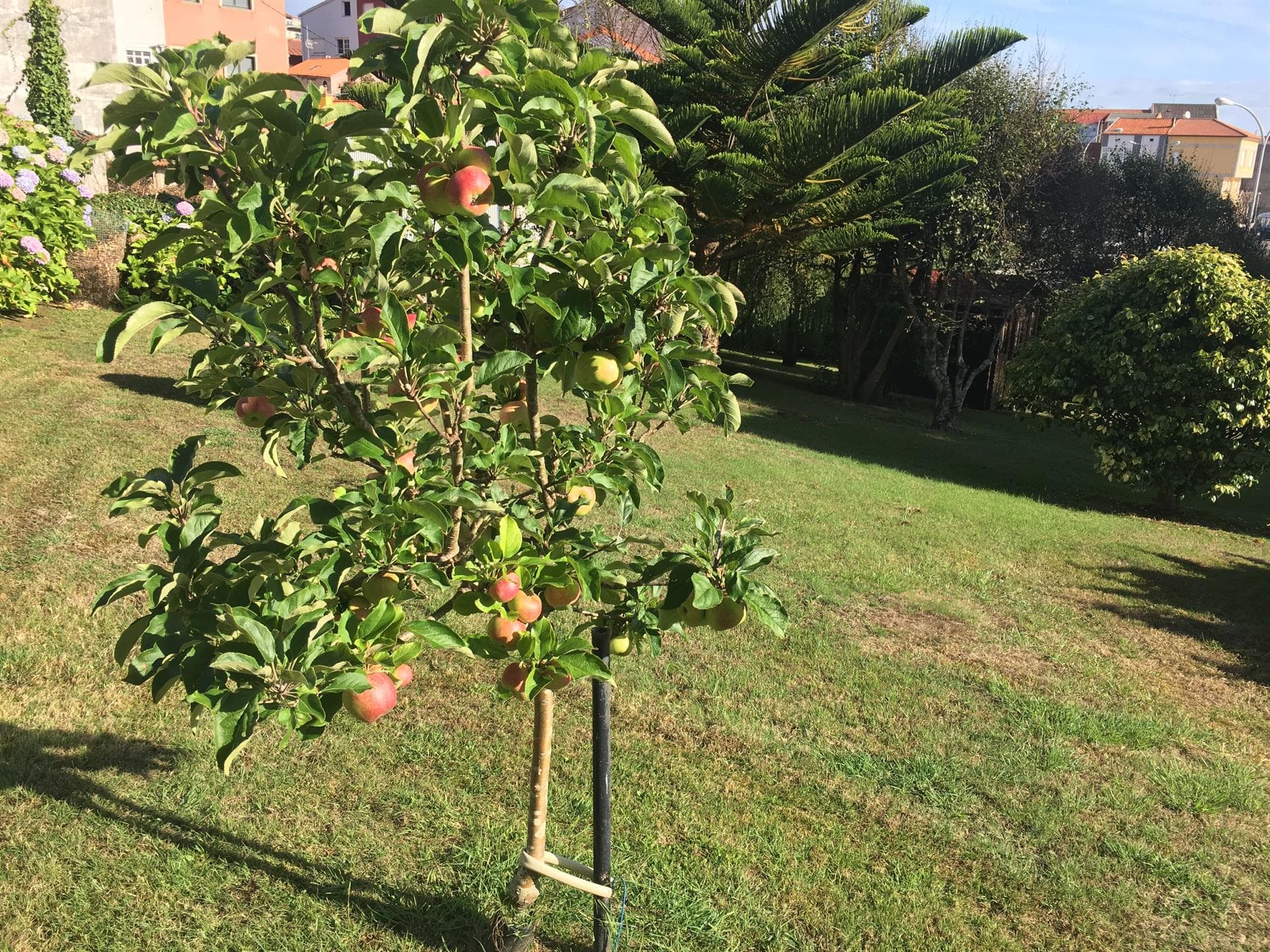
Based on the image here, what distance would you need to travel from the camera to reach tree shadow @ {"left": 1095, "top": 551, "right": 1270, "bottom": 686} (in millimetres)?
5090

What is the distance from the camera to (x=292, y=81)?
1540 millimetres

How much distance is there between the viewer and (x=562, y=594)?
1.88 metres

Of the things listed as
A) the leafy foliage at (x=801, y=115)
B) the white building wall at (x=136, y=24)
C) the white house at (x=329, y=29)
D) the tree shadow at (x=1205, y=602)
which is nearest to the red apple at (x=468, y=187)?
the tree shadow at (x=1205, y=602)

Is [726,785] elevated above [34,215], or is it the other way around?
[34,215]

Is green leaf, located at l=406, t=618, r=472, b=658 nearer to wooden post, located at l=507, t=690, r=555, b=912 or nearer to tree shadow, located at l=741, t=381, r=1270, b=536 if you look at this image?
wooden post, located at l=507, t=690, r=555, b=912

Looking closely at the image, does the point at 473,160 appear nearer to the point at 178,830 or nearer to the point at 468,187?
the point at 468,187

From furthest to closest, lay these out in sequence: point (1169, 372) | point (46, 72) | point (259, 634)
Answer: point (46, 72) → point (1169, 372) → point (259, 634)

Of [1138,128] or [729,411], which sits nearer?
[729,411]

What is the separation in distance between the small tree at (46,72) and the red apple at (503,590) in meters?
23.6

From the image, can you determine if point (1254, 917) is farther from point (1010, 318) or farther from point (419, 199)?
point (1010, 318)

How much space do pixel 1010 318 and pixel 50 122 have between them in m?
20.5

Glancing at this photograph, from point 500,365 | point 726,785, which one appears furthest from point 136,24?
point 500,365

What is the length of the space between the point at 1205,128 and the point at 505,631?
75534 millimetres

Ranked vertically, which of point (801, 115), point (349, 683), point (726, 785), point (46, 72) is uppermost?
point (46, 72)
